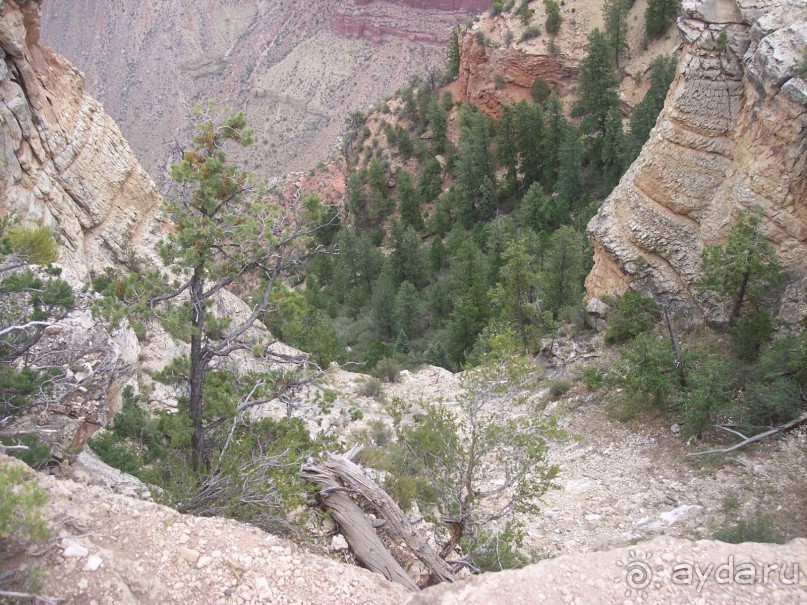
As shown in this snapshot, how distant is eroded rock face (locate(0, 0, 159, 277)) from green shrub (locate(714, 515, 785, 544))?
14.6m

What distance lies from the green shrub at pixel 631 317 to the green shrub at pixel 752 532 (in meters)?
8.02

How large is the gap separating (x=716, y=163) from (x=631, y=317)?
4.55 metres

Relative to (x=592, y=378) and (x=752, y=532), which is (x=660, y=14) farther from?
(x=752, y=532)

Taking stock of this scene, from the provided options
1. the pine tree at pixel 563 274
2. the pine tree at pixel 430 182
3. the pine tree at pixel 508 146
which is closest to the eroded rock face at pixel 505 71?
the pine tree at pixel 508 146

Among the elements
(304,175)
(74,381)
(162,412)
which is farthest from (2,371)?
(304,175)

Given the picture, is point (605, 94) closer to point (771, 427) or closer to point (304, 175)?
point (771, 427)

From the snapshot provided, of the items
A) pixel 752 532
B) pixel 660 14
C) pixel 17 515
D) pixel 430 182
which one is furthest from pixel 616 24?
pixel 17 515

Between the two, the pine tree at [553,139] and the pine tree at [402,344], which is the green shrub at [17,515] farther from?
the pine tree at [553,139]

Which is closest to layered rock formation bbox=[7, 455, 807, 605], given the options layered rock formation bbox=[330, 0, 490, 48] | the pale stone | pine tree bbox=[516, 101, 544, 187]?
the pale stone

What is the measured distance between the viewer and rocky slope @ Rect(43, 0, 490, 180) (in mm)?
97250

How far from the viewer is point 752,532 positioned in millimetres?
7797

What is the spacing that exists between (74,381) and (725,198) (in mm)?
14513

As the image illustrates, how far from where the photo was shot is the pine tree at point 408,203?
148 feet

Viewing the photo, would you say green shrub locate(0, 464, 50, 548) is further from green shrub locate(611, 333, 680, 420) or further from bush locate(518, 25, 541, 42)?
bush locate(518, 25, 541, 42)
